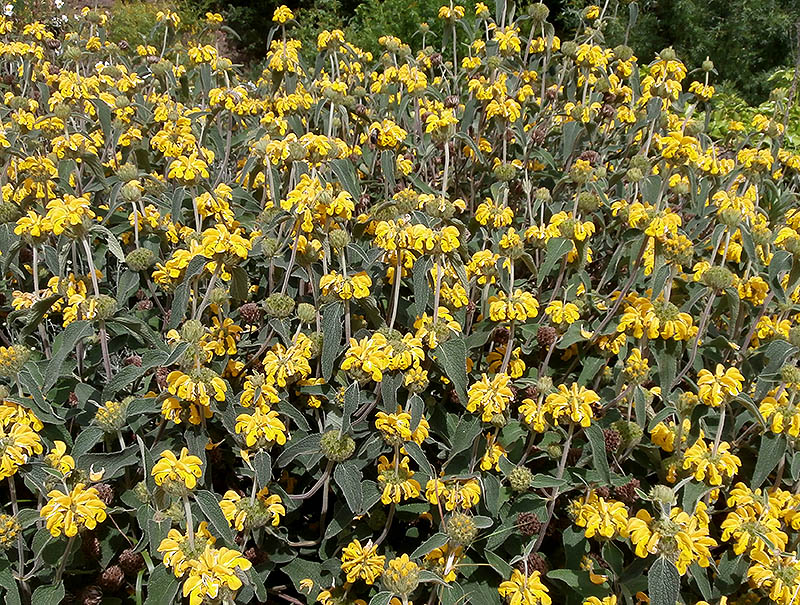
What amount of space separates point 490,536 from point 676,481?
471 mm

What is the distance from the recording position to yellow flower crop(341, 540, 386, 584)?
1.54 metres

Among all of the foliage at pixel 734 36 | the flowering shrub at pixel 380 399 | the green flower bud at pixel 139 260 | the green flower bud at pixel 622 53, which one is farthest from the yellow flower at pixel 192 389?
the foliage at pixel 734 36

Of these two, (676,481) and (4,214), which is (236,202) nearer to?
(4,214)

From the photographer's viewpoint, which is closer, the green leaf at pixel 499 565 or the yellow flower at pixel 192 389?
the yellow flower at pixel 192 389

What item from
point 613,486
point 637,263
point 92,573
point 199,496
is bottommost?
point 92,573

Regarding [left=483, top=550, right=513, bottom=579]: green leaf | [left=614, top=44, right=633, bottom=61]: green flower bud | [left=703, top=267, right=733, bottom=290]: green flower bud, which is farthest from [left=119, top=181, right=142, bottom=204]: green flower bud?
[left=614, top=44, right=633, bottom=61]: green flower bud

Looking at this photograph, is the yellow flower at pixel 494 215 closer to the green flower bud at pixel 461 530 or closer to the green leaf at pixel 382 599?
the green flower bud at pixel 461 530

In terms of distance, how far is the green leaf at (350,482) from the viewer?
144cm

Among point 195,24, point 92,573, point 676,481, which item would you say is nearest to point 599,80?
point 676,481

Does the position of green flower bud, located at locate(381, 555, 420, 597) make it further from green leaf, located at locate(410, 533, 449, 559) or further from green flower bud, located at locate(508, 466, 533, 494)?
green flower bud, located at locate(508, 466, 533, 494)

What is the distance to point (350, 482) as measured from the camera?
148 cm

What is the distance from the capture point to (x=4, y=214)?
75.6 inches

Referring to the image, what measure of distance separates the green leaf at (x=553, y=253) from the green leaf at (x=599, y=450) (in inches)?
19.7

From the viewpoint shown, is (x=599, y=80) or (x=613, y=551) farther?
(x=599, y=80)
